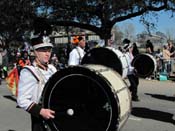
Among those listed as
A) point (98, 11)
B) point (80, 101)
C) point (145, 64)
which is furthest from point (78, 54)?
point (98, 11)

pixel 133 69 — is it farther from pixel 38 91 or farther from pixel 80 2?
pixel 80 2

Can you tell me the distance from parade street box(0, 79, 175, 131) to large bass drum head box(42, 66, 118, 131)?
4941mm

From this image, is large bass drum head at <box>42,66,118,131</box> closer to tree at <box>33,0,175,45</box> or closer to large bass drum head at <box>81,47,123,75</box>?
large bass drum head at <box>81,47,123,75</box>

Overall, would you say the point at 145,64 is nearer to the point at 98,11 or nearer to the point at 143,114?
the point at 143,114

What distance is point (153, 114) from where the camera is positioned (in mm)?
10844

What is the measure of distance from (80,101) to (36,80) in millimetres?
659

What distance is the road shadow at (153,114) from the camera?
10.1m

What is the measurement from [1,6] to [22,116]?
22034mm

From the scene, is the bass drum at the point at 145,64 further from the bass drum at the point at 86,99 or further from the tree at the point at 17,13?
the tree at the point at 17,13

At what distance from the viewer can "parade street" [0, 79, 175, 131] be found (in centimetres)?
934

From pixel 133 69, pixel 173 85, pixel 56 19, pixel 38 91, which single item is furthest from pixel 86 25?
pixel 38 91

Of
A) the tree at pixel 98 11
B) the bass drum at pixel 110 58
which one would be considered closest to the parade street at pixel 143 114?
the bass drum at pixel 110 58

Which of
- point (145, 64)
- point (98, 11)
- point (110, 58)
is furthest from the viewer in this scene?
point (98, 11)

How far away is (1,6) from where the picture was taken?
1249 inches
